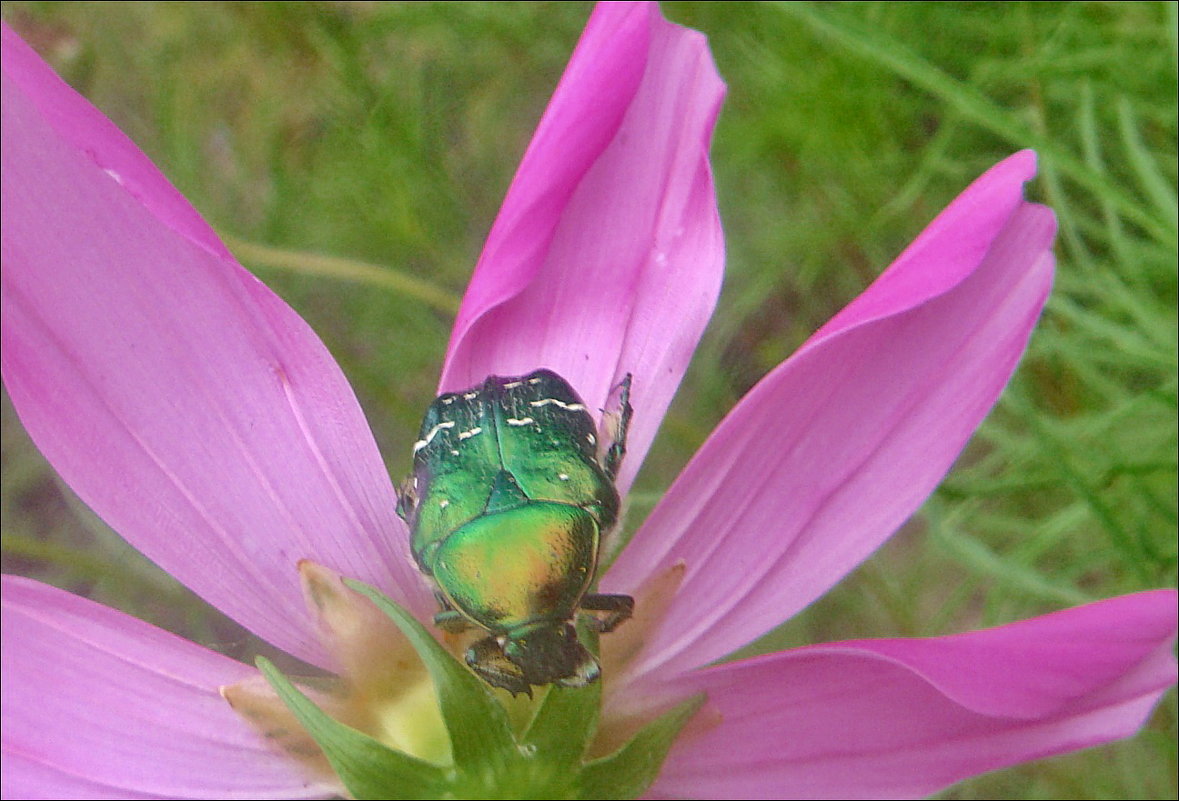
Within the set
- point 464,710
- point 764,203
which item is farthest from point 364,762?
point 764,203

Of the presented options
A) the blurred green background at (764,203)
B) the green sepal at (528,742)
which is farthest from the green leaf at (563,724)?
the blurred green background at (764,203)

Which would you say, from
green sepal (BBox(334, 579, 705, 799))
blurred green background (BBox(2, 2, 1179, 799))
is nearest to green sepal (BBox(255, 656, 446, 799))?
green sepal (BBox(334, 579, 705, 799))

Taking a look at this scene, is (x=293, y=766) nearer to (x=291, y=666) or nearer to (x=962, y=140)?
(x=291, y=666)

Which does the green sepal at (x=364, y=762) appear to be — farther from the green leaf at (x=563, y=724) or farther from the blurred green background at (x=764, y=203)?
the blurred green background at (x=764, y=203)

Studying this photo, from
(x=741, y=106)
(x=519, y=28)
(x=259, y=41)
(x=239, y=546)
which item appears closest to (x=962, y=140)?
(x=741, y=106)

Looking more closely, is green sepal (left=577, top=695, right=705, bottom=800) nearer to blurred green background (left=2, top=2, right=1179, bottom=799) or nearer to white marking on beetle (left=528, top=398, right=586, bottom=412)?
white marking on beetle (left=528, top=398, right=586, bottom=412)
